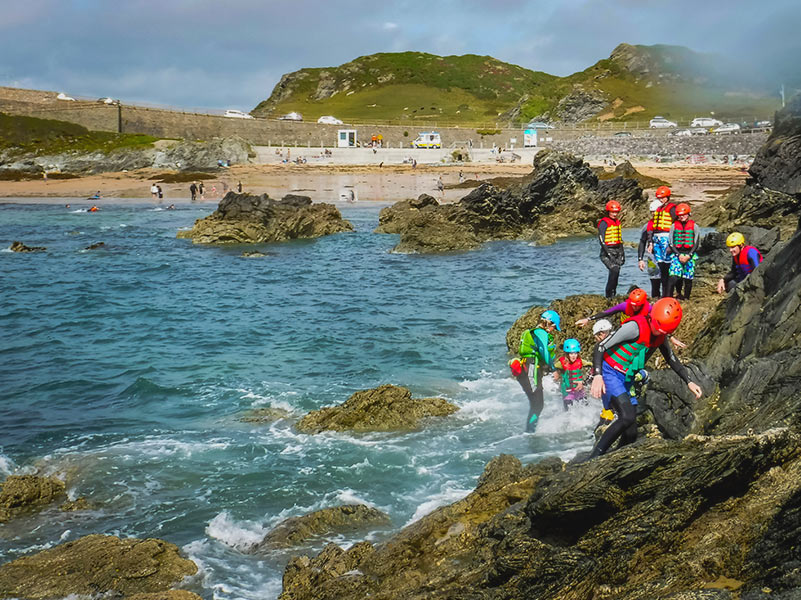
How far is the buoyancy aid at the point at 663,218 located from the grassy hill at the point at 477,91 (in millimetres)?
64591

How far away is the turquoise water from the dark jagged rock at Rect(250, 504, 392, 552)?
0.87 ft

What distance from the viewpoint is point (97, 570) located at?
9.79 metres

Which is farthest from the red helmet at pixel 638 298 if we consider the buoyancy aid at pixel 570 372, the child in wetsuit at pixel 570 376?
the buoyancy aid at pixel 570 372

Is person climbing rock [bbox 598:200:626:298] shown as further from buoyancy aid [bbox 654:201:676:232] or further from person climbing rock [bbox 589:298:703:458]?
person climbing rock [bbox 589:298:703:458]

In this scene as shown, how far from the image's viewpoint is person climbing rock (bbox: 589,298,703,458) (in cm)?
931

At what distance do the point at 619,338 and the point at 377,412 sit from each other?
688 cm

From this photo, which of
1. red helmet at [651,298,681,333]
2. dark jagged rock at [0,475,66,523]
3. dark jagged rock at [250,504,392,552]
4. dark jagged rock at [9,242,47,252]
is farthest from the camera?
dark jagged rock at [9,242,47,252]

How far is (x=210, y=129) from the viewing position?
317 ft

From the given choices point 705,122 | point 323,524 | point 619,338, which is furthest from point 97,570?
point 705,122

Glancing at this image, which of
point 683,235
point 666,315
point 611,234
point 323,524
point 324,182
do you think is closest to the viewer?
point 666,315

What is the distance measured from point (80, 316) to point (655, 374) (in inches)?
828

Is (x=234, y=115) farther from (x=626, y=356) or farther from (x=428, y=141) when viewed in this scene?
(x=626, y=356)

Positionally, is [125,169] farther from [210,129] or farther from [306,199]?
[306,199]

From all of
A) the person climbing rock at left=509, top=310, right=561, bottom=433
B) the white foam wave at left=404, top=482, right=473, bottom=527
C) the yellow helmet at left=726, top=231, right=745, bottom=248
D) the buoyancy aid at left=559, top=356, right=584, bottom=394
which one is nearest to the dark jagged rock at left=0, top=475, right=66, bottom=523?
the white foam wave at left=404, top=482, right=473, bottom=527
